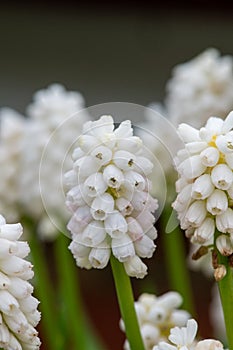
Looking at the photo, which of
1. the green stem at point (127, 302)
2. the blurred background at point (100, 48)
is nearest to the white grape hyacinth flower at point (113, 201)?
the green stem at point (127, 302)

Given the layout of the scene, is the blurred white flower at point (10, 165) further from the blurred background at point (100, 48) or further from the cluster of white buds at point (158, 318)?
the blurred background at point (100, 48)

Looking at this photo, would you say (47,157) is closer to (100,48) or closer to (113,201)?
→ (113,201)

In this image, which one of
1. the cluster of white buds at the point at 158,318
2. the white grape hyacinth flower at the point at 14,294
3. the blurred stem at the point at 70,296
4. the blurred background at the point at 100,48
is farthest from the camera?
the blurred background at the point at 100,48

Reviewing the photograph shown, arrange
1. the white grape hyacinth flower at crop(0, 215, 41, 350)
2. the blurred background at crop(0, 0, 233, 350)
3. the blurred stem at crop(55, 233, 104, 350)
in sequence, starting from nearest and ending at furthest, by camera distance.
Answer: the white grape hyacinth flower at crop(0, 215, 41, 350), the blurred stem at crop(55, 233, 104, 350), the blurred background at crop(0, 0, 233, 350)

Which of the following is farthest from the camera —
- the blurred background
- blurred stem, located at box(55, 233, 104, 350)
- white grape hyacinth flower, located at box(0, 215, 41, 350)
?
the blurred background

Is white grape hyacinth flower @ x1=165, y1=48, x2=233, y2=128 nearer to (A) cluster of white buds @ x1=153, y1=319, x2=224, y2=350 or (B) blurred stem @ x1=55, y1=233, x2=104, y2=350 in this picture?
(B) blurred stem @ x1=55, y1=233, x2=104, y2=350

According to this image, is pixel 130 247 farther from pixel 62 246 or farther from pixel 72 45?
pixel 72 45

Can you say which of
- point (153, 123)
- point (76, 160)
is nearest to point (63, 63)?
point (153, 123)

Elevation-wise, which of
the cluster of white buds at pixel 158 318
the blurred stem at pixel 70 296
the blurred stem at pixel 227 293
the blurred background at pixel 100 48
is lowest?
the blurred stem at pixel 227 293

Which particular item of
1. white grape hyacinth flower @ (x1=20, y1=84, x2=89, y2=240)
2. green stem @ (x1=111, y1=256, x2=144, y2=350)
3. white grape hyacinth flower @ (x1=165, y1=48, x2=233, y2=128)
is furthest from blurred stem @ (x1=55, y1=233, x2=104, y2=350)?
green stem @ (x1=111, y1=256, x2=144, y2=350)
